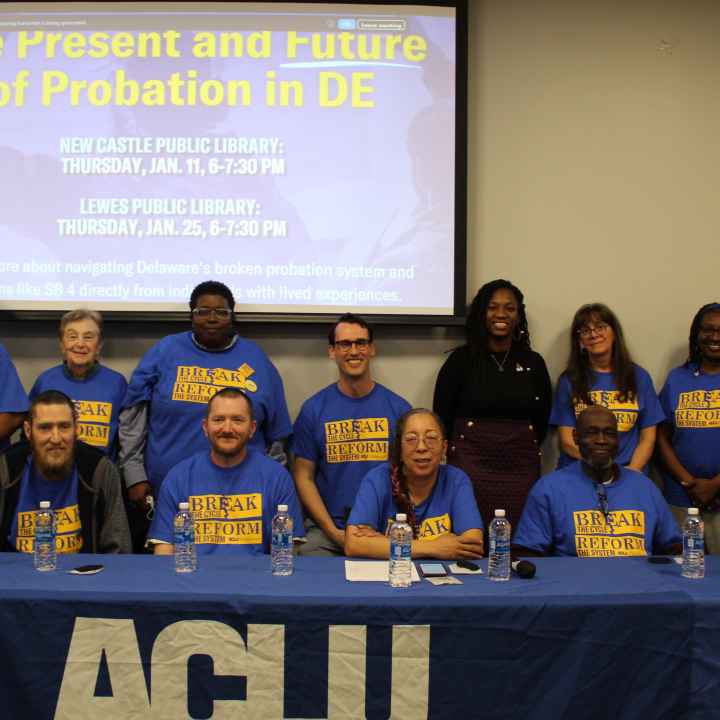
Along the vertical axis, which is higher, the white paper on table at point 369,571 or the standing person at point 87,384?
the standing person at point 87,384

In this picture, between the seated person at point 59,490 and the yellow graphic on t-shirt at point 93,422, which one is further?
the yellow graphic on t-shirt at point 93,422

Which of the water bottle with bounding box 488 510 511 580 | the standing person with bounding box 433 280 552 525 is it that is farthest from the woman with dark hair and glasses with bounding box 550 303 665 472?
the water bottle with bounding box 488 510 511 580

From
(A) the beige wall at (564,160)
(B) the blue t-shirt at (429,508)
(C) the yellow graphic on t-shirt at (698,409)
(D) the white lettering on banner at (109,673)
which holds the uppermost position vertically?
(A) the beige wall at (564,160)

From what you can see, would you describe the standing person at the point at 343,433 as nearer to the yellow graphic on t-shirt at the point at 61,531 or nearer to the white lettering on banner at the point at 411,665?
the yellow graphic on t-shirt at the point at 61,531

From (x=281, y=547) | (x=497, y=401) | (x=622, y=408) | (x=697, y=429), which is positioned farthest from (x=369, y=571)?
(x=697, y=429)

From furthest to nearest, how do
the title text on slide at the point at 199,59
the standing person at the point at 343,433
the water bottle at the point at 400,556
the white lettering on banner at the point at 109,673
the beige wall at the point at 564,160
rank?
the beige wall at the point at 564,160
the title text on slide at the point at 199,59
the standing person at the point at 343,433
the water bottle at the point at 400,556
the white lettering on banner at the point at 109,673

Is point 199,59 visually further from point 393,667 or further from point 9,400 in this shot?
point 393,667

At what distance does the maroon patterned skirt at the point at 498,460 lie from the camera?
3.32m

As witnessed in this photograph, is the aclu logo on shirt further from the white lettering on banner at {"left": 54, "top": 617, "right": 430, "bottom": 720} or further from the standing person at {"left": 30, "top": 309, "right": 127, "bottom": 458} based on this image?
the standing person at {"left": 30, "top": 309, "right": 127, "bottom": 458}

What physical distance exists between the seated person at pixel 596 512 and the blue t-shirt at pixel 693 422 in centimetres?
93

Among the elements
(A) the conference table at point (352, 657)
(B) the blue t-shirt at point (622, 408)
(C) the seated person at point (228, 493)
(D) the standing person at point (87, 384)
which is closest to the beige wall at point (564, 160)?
(B) the blue t-shirt at point (622, 408)

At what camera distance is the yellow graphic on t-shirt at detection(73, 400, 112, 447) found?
130 inches

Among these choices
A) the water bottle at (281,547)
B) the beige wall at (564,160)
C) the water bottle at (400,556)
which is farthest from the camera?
the beige wall at (564,160)

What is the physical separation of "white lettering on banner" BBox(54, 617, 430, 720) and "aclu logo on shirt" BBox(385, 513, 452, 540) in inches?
24.1
